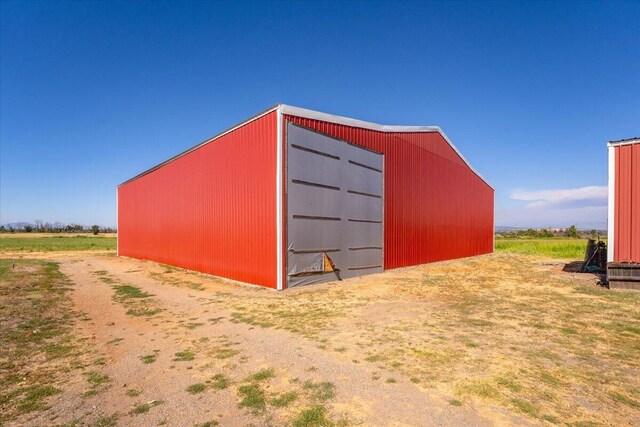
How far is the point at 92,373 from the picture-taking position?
16.2 ft

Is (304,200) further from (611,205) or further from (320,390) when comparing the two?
(611,205)

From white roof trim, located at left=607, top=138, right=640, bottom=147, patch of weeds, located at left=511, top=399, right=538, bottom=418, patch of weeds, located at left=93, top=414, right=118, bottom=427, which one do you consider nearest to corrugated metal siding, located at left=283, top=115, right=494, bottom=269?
white roof trim, located at left=607, top=138, right=640, bottom=147

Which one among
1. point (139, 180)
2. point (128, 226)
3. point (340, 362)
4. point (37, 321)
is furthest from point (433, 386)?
point (128, 226)

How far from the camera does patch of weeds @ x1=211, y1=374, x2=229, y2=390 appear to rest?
14.4 feet

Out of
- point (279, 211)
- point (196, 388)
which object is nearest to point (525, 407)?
point (196, 388)


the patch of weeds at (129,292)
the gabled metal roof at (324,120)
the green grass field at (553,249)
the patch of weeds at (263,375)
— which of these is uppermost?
the gabled metal roof at (324,120)

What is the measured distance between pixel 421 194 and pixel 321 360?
16.9 meters

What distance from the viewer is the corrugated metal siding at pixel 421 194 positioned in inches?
696

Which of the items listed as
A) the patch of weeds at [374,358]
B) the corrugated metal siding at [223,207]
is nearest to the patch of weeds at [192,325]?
the patch of weeds at [374,358]

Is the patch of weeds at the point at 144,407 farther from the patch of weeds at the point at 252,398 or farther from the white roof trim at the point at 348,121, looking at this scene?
the white roof trim at the point at 348,121

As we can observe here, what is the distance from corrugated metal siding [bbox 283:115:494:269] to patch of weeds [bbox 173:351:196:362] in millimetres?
9259

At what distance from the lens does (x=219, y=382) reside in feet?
14.8

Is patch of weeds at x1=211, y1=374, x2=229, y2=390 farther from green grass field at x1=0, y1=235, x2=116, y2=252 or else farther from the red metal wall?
green grass field at x1=0, y1=235, x2=116, y2=252

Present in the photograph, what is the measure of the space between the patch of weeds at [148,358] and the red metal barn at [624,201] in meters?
16.0
